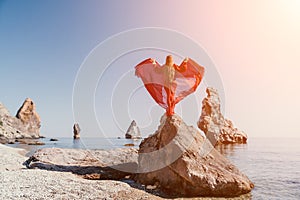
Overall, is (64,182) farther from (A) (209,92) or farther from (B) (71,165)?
(A) (209,92)

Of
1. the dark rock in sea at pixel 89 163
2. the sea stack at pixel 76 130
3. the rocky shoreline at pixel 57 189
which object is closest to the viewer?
the rocky shoreline at pixel 57 189

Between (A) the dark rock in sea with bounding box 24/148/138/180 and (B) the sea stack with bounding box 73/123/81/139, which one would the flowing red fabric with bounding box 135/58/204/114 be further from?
(B) the sea stack with bounding box 73/123/81/139

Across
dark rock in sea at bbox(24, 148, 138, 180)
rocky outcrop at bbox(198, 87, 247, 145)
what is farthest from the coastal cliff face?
dark rock in sea at bbox(24, 148, 138, 180)

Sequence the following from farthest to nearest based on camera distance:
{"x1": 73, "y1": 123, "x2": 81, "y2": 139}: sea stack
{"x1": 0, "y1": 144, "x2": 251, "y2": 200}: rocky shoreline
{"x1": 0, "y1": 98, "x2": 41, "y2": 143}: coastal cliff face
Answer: {"x1": 73, "y1": 123, "x2": 81, "y2": 139}: sea stack, {"x1": 0, "y1": 98, "x2": 41, "y2": 143}: coastal cliff face, {"x1": 0, "y1": 144, "x2": 251, "y2": 200}: rocky shoreline

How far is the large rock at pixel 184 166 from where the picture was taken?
10.8m

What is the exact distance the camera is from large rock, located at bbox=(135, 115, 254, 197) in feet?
35.3

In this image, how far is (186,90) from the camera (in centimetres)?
1430

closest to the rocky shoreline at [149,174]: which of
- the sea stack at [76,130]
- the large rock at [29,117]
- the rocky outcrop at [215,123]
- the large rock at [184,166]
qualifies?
the large rock at [184,166]

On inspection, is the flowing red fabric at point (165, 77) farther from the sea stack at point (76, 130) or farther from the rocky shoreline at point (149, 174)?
the sea stack at point (76, 130)

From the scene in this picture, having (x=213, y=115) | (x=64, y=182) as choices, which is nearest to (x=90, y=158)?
(x=64, y=182)

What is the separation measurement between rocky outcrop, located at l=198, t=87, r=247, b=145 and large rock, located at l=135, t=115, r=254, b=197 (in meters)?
51.6

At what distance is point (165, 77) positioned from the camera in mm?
13828

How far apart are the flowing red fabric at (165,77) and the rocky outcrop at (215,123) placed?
5042 centimetres

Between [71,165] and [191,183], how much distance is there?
26.0 ft
